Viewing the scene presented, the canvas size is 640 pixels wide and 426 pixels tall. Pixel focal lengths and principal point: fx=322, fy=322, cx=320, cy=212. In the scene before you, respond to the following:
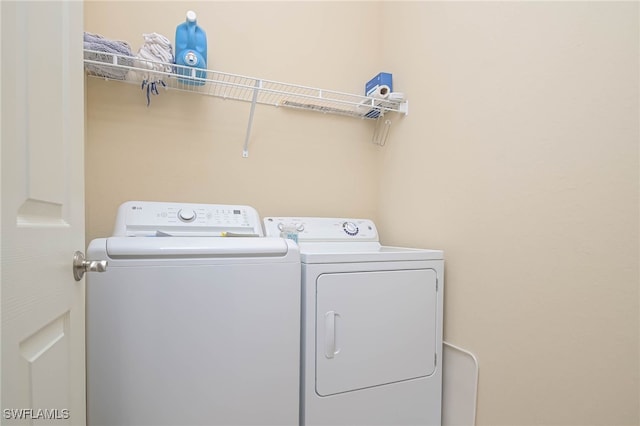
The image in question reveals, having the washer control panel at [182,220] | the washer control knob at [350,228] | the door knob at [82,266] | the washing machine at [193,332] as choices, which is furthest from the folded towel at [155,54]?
the washer control knob at [350,228]

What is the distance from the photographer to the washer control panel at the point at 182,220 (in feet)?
4.58

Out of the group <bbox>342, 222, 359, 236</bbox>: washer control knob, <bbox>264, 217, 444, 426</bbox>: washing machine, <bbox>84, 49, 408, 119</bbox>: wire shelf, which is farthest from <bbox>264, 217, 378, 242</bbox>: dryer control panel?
<bbox>84, 49, 408, 119</bbox>: wire shelf

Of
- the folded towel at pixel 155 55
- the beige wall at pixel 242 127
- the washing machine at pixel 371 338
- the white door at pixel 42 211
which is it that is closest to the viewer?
the white door at pixel 42 211

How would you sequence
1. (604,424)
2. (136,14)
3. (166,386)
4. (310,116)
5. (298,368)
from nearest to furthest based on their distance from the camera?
(604,424) < (166,386) < (298,368) < (136,14) < (310,116)

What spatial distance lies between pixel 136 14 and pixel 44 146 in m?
1.43

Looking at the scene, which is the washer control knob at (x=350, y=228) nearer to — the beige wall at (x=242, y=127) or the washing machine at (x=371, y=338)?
the beige wall at (x=242, y=127)

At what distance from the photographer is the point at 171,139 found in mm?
1734

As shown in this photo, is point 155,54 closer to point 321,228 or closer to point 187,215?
point 187,215

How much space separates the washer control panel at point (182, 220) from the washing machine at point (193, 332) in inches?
12.8

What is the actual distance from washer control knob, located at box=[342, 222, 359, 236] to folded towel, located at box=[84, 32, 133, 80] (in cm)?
132

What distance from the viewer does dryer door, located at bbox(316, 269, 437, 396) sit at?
1.25 meters

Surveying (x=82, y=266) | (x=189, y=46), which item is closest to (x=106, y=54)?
(x=189, y=46)

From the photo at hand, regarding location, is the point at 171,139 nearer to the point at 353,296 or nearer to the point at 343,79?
the point at 343,79

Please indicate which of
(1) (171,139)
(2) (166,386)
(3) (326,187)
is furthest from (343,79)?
(2) (166,386)
